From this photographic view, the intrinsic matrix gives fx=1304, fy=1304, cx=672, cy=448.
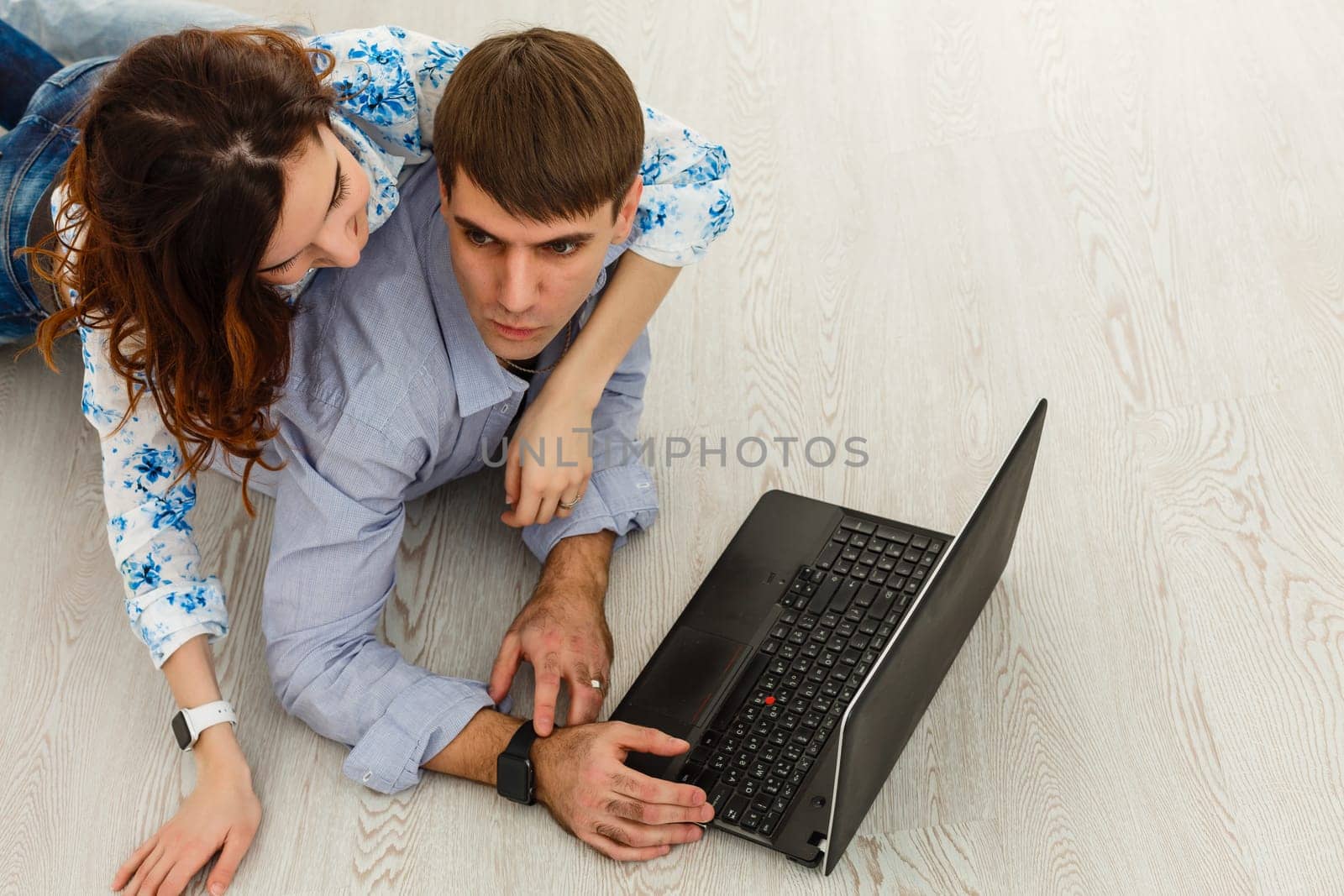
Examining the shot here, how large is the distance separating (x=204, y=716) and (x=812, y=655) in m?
0.58

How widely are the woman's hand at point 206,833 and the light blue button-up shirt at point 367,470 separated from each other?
0.25 ft

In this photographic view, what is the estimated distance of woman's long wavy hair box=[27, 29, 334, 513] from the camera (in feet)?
3.17

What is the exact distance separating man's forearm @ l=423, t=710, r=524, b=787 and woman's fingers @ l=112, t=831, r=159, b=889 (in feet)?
0.84

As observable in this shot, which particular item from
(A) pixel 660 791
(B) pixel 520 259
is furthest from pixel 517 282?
(A) pixel 660 791

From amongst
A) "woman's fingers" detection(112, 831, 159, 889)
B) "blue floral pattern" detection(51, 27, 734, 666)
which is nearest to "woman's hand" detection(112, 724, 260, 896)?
"woman's fingers" detection(112, 831, 159, 889)

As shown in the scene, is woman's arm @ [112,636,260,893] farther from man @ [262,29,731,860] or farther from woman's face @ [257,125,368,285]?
woman's face @ [257,125,368,285]

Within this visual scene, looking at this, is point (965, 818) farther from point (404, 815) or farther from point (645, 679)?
point (404, 815)

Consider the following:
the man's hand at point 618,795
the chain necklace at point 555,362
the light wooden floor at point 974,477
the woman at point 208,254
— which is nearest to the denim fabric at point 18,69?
the woman at point 208,254

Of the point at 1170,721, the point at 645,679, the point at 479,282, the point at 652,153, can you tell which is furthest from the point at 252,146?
the point at 1170,721

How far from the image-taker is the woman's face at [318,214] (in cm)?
102

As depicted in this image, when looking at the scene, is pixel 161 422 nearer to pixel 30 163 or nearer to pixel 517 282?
pixel 517 282

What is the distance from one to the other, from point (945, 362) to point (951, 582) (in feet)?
1.96

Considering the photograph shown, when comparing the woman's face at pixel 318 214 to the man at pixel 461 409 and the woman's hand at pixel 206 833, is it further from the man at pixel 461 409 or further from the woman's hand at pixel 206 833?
the woman's hand at pixel 206 833

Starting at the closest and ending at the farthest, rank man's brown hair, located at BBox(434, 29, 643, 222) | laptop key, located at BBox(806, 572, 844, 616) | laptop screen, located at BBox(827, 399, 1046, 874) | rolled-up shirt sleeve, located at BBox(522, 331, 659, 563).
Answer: laptop screen, located at BBox(827, 399, 1046, 874)
man's brown hair, located at BBox(434, 29, 643, 222)
laptop key, located at BBox(806, 572, 844, 616)
rolled-up shirt sleeve, located at BBox(522, 331, 659, 563)
